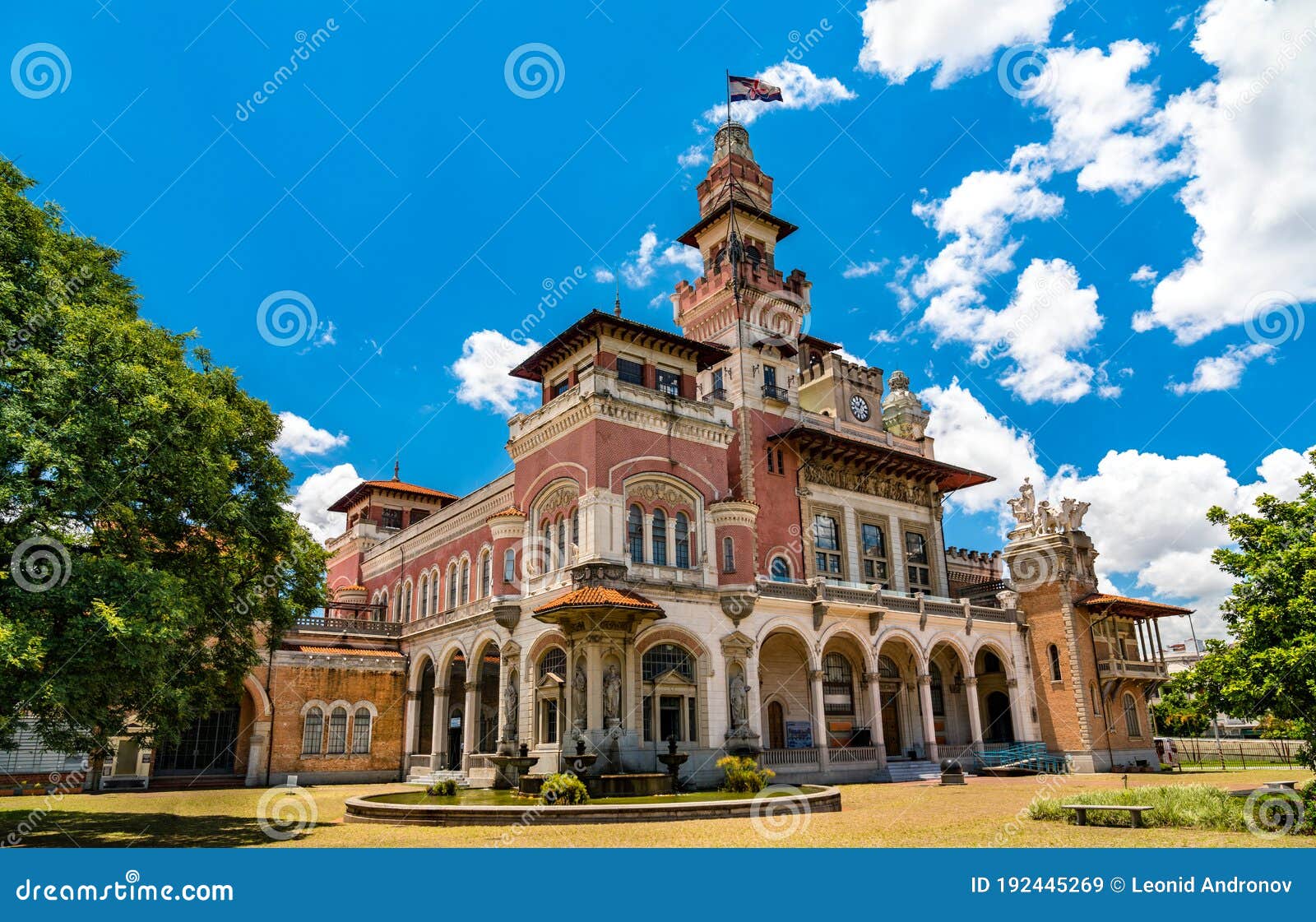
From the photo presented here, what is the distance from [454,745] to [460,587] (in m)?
6.96

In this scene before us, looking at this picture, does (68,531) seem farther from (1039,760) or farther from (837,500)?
(1039,760)

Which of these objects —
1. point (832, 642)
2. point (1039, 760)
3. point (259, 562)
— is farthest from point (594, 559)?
point (1039, 760)

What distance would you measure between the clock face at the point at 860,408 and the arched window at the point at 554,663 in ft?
73.0

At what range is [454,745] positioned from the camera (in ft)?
125

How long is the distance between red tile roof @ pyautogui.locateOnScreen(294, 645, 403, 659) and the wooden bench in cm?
3086

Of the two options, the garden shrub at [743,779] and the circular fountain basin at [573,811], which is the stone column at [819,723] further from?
the circular fountain basin at [573,811]

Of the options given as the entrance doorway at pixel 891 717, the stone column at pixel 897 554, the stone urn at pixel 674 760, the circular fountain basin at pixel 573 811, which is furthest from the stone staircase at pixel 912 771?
the circular fountain basin at pixel 573 811

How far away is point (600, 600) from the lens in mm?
26391

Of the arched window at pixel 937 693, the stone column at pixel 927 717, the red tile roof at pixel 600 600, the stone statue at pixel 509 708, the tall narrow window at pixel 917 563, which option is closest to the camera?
the red tile roof at pixel 600 600

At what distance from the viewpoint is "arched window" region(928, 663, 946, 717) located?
41188 millimetres

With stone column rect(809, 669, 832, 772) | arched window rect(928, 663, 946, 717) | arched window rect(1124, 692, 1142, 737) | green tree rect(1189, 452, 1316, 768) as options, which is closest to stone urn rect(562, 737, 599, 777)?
stone column rect(809, 669, 832, 772)

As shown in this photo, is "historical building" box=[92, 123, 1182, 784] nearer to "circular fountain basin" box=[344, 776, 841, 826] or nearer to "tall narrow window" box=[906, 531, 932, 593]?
"tall narrow window" box=[906, 531, 932, 593]

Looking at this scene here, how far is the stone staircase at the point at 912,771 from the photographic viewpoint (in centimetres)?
3406

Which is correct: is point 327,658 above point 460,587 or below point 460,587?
below
